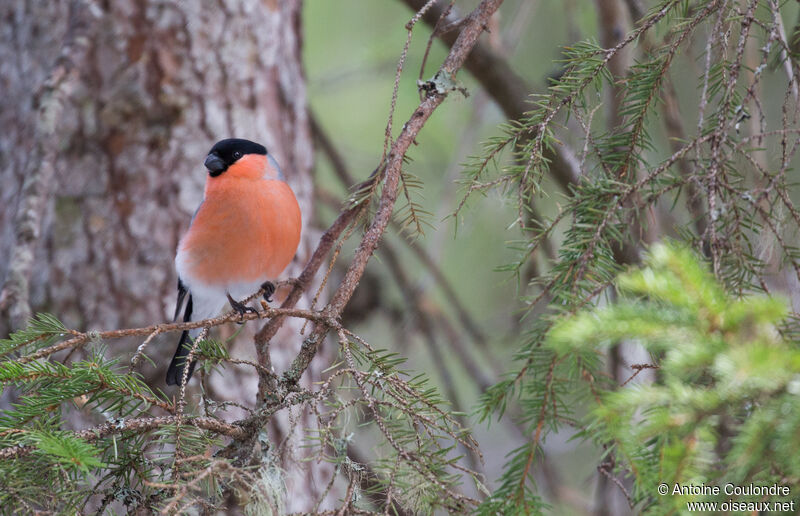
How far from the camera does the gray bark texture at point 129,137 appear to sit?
2568mm

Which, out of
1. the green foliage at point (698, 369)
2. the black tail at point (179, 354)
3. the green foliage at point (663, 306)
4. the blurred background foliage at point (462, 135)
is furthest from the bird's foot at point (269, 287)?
the green foliage at point (698, 369)

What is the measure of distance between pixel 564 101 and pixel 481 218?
2973mm

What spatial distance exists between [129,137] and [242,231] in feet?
2.24

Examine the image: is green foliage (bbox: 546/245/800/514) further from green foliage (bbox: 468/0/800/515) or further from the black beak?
the black beak

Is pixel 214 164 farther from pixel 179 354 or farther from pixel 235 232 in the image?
pixel 179 354

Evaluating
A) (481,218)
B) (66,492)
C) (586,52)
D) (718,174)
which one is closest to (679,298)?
(718,174)

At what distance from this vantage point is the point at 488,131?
14.4 ft

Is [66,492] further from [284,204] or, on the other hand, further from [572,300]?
[284,204]

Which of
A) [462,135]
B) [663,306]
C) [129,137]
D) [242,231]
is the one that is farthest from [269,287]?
[462,135]

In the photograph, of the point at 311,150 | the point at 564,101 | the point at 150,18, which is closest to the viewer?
the point at 564,101

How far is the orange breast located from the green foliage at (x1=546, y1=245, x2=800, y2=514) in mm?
1625

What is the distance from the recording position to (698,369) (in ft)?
2.53

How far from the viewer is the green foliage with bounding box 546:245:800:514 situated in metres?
0.72

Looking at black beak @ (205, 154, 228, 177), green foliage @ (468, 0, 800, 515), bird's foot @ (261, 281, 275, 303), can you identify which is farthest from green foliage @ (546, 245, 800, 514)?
black beak @ (205, 154, 228, 177)
